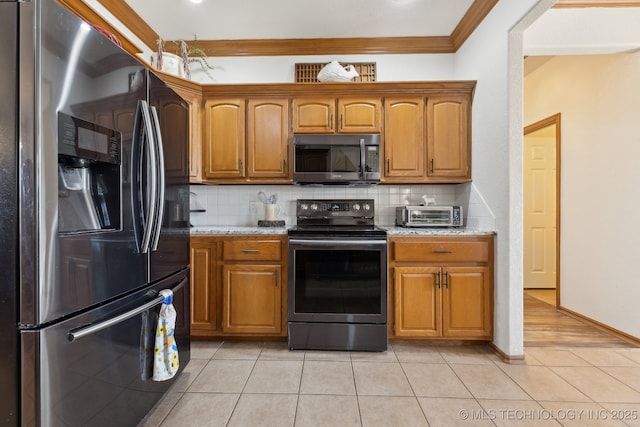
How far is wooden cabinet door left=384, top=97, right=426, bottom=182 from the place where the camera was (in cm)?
279

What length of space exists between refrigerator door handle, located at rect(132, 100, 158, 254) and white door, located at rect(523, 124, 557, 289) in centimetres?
463

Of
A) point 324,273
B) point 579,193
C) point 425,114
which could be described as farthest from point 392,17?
point 579,193

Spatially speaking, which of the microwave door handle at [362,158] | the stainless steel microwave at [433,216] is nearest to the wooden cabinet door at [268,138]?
the microwave door handle at [362,158]

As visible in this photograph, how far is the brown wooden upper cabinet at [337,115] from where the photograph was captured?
281cm

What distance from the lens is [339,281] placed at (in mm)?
2404

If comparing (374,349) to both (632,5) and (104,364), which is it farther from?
(632,5)

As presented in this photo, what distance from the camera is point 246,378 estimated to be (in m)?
2.00

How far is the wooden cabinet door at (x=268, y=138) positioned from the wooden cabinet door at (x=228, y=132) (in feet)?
0.24

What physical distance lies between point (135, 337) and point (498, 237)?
240 centimetres

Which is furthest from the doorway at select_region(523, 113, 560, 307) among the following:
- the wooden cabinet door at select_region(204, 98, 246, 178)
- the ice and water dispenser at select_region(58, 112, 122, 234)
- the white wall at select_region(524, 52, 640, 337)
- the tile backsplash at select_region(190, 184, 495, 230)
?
the ice and water dispenser at select_region(58, 112, 122, 234)

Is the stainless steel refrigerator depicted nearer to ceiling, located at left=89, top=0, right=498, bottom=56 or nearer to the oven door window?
the oven door window

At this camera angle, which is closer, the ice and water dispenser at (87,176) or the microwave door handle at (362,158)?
the ice and water dispenser at (87,176)

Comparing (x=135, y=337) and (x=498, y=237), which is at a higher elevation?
(x=498, y=237)

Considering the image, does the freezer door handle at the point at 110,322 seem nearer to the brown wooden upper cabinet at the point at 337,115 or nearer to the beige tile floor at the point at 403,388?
the beige tile floor at the point at 403,388
